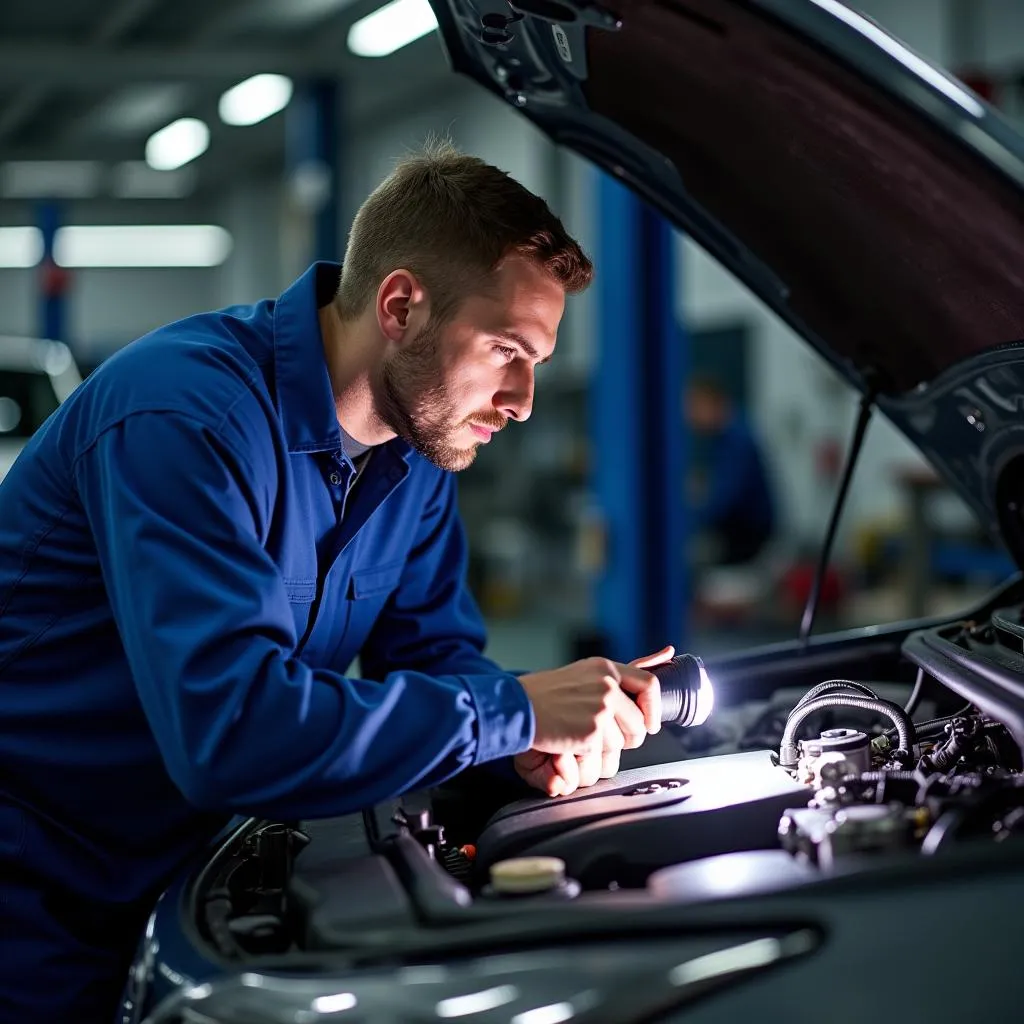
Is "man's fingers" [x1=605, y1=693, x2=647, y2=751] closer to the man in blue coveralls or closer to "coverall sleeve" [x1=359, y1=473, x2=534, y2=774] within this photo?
the man in blue coveralls

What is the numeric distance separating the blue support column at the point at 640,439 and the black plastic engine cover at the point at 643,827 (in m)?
3.16

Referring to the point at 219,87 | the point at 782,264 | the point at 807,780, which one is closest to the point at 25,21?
the point at 219,87

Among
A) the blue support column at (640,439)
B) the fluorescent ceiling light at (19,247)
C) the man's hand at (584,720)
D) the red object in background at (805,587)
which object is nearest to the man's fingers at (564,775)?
the man's hand at (584,720)

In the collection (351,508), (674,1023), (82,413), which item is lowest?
(674,1023)

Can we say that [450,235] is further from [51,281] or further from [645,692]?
[51,281]

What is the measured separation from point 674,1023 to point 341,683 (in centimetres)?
47

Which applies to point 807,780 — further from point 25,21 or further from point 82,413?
point 25,21

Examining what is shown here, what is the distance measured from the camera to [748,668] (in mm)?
1950

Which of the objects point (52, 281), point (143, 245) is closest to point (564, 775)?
point (52, 281)

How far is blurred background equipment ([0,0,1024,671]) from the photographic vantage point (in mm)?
4574

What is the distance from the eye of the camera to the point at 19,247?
57.4 feet

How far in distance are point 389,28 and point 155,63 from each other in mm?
1672

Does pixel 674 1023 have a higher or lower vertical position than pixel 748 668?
lower

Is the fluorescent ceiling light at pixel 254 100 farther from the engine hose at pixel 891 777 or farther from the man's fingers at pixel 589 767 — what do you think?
the engine hose at pixel 891 777
